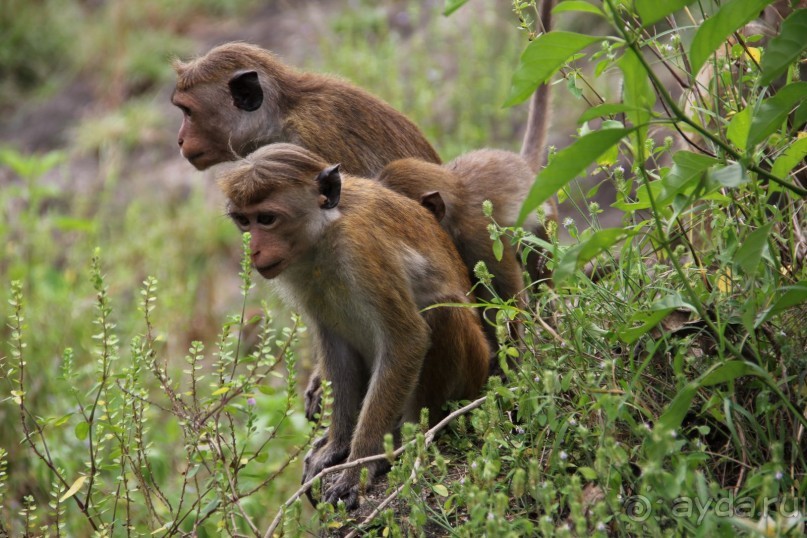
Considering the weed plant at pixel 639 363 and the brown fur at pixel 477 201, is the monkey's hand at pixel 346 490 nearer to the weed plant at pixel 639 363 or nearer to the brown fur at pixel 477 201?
the weed plant at pixel 639 363

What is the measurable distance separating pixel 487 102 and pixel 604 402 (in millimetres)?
8228

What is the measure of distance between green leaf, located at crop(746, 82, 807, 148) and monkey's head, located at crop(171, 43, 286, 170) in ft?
11.0

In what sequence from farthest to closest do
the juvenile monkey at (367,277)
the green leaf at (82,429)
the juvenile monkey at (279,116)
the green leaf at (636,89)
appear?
1. the juvenile monkey at (279,116)
2. the juvenile monkey at (367,277)
3. the green leaf at (82,429)
4. the green leaf at (636,89)

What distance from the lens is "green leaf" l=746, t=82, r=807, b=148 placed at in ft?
10.9

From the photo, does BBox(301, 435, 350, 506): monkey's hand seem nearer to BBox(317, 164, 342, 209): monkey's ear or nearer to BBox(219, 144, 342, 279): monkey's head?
BBox(219, 144, 342, 279): monkey's head

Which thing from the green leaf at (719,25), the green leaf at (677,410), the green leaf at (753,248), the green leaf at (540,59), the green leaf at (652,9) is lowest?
the green leaf at (677,410)

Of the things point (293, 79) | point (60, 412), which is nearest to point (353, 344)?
point (293, 79)

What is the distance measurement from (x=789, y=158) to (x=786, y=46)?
19.8 inches

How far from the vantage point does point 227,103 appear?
6246mm

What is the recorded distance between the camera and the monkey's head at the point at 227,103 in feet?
20.3

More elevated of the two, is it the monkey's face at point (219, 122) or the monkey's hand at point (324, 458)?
the monkey's face at point (219, 122)

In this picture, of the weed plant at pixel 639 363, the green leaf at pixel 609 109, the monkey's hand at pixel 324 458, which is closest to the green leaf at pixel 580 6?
the weed plant at pixel 639 363

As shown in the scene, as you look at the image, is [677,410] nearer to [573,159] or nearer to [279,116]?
[573,159]

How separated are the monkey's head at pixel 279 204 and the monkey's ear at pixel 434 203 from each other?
64 cm
